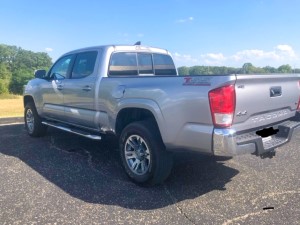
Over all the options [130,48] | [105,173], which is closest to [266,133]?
[105,173]

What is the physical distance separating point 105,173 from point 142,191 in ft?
2.83

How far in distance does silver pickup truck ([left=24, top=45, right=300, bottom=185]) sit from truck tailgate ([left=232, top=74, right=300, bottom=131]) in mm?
10

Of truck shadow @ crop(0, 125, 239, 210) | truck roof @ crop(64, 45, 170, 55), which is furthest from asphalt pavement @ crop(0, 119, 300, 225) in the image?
truck roof @ crop(64, 45, 170, 55)

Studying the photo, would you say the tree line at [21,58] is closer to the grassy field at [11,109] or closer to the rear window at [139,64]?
the grassy field at [11,109]

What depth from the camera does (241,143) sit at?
3365 millimetres

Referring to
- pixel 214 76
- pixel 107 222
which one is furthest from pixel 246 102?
pixel 107 222

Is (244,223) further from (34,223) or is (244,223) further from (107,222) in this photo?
(34,223)

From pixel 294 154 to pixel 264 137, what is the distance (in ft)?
7.69

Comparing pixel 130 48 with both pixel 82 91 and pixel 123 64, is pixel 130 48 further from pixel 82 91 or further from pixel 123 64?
pixel 82 91

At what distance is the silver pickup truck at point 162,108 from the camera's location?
3.30 meters

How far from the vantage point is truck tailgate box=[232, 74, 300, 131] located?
334 cm

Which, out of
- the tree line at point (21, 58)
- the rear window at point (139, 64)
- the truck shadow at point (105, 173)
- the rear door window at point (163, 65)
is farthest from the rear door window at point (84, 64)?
the tree line at point (21, 58)

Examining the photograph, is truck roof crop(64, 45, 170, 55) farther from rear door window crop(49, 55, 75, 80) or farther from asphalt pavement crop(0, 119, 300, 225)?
asphalt pavement crop(0, 119, 300, 225)

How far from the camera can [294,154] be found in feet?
18.6
